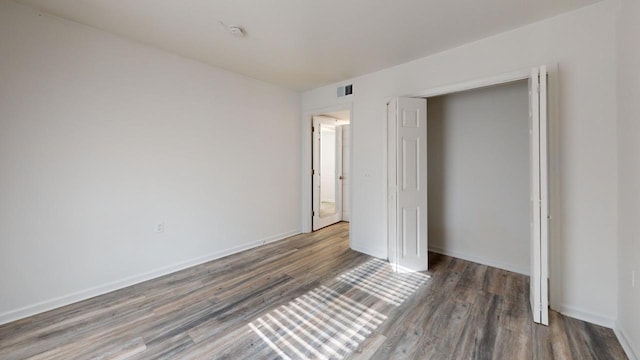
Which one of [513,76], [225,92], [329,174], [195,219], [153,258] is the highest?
[225,92]

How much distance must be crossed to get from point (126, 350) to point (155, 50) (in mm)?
2855

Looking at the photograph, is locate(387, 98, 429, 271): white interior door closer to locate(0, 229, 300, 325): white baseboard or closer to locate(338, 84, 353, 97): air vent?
locate(338, 84, 353, 97): air vent

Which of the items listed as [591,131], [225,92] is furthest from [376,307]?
[225,92]

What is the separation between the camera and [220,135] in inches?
134

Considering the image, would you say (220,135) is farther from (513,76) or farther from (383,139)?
(513,76)

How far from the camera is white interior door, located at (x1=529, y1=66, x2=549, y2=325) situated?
1.94 meters

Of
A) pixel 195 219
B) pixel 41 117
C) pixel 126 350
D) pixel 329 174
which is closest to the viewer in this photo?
pixel 126 350

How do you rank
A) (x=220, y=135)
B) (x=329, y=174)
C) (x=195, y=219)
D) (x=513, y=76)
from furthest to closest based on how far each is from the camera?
(x=329, y=174) → (x=220, y=135) → (x=195, y=219) → (x=513, y=76)

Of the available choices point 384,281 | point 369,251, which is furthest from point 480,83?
point 369,251

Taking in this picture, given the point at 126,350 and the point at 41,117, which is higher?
the point at 41,117

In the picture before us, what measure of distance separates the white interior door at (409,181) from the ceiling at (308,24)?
2.25 feet

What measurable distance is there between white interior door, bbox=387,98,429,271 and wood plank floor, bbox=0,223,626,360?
0.84ft

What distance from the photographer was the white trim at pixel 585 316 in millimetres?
1956

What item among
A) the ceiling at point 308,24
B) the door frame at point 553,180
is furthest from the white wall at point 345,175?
the door frame at point 553,180
